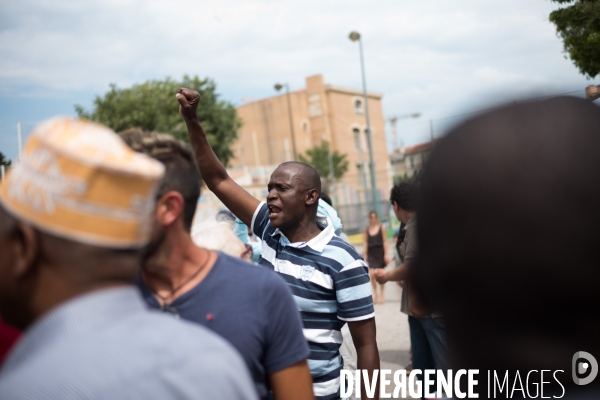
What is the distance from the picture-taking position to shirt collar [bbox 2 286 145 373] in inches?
42.0

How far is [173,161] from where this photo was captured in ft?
6.72

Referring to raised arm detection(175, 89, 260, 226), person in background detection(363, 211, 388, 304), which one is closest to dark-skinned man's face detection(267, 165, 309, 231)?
raised arm detection(175, 89, 260, 226)

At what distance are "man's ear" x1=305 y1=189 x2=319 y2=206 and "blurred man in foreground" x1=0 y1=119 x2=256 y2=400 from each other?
2.45 m

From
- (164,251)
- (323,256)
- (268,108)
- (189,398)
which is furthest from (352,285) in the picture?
(268,108)

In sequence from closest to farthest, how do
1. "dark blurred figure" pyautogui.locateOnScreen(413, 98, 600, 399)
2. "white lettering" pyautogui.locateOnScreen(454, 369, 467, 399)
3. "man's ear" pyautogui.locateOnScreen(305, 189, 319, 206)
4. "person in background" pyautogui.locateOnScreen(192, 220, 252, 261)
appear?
"dark blurred figure" pyautogui.locateOnScreen(413, 98, 600, 399), "white lettering" pyautogui.locateOnScreen(454, 369, 467, 399), "person in background" pyautogui.locateOnScreen(192, 220, 252, 261), "man's ear" pyautogui.locateOnScreen(305, 189, 319, 206)

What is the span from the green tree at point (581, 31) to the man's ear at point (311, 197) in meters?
9.47

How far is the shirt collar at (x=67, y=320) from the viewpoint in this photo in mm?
1067

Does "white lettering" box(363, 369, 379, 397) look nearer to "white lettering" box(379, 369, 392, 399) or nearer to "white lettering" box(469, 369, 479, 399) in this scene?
"white lettering" box(469, 369, 479, 399)

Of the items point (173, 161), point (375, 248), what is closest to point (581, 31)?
point (375, 248)

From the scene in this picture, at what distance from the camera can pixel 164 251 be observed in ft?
6.64

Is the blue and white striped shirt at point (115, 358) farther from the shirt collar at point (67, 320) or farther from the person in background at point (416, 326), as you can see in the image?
the person in background at point (416, 326)

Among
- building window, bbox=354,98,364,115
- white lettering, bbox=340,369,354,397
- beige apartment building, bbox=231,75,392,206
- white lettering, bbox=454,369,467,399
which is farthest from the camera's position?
building window, bbox=354,98,364,115

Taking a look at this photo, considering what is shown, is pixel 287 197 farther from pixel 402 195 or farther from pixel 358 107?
pixel 358 107

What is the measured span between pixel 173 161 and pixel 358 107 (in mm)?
63438
